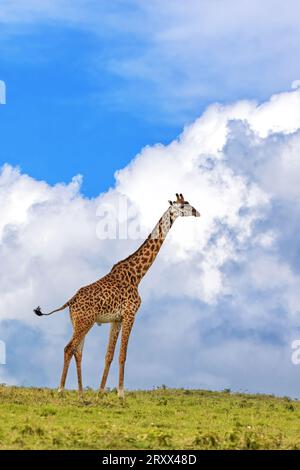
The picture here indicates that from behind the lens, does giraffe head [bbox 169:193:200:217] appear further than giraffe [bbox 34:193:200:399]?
Yes

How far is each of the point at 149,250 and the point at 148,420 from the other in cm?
825

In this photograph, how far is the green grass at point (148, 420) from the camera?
64.8 feet

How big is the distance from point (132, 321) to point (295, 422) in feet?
20.2

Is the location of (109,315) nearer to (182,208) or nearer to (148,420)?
(182,208)

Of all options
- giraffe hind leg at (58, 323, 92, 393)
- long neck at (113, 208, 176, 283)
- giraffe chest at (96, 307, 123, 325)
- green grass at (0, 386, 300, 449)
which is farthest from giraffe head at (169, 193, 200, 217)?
green grass at (0, 386, 300, 449)

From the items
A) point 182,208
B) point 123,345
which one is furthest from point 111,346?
point 182,208

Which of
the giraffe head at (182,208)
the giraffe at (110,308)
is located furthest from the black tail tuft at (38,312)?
the giraffe head at (182,208)

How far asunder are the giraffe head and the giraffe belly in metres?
4.15

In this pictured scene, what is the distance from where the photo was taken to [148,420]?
24828mm

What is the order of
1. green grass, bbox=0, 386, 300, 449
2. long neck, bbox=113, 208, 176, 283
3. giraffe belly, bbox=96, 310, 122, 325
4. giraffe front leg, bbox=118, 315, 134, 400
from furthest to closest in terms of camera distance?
long neck, bbox=113, 208, 176, 283, giraffe belly, bbox=96, 310, 122, 325, giraffe front leg, bbox=118, 315, 134, 400, green grass, bbox=0, 386, 300, 449

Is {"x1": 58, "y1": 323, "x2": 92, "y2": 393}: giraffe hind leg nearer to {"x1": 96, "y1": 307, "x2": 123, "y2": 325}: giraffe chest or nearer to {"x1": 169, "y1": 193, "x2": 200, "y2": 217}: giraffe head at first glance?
{"x1": 96, "y1": 307, "x2": 123, "y2": 325}: giraffe chest

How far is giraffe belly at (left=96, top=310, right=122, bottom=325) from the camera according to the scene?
97.9ft

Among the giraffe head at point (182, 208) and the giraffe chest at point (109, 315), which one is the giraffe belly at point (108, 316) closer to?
the giraffe chest at point (109, 315)

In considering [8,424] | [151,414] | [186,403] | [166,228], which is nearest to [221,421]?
[151,414]
